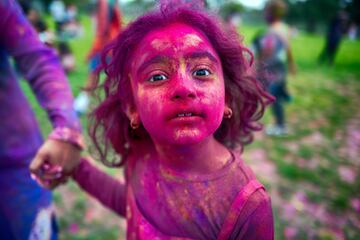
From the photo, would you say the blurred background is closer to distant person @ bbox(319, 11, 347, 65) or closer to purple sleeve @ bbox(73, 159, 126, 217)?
purple sleeve @ bbox(73, 159, 126, 217)

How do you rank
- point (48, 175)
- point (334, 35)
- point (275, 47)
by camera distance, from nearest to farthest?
point (48, 175) < point (275, 47) < point (334, 35)

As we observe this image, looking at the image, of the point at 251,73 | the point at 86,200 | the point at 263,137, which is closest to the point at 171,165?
the point at 251,73

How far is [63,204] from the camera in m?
3.30

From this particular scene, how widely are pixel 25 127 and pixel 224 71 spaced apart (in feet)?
3.44

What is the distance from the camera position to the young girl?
105cm

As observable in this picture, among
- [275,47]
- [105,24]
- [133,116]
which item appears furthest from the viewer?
[105,24]

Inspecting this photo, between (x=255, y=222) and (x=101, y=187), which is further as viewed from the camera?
(x=101, y=187)

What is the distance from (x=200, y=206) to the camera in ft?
3.82

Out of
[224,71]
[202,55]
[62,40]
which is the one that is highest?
[202,55]

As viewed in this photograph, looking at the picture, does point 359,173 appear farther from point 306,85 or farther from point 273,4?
point 306,85

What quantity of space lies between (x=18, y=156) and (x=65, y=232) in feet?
5.70

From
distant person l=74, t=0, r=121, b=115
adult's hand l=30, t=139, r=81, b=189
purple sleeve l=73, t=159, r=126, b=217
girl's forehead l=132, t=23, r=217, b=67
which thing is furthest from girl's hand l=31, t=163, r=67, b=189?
distant person l=74, t=0, r=121, b=115

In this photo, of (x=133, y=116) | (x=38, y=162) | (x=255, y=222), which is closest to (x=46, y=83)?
(x=38, y=162)

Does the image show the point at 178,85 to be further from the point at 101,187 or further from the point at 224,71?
the point at 101,187
